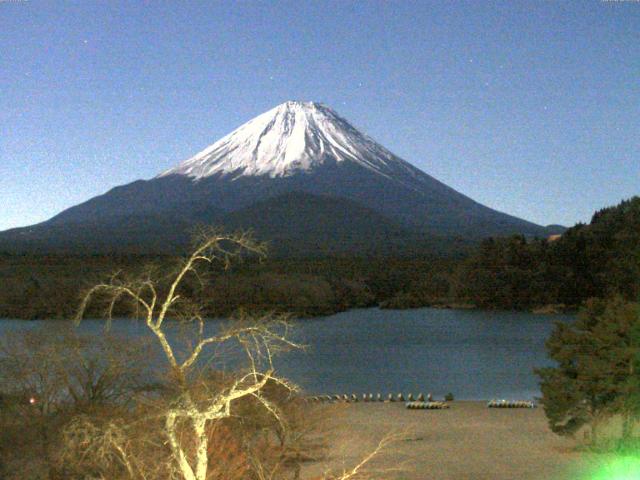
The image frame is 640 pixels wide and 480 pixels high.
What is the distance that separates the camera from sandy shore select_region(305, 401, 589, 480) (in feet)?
31.5

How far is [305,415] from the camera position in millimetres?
9836

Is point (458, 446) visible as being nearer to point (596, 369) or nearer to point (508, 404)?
point (596, 369)

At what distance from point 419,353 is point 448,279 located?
64.7 feet

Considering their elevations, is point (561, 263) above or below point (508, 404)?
above

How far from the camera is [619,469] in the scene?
9.49m

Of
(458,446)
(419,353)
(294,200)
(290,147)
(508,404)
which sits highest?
(290,147)

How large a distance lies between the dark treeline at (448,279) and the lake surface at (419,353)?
4.64ft

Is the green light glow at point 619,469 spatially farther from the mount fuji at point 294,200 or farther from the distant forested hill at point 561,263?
the mount fuji at point 294,200

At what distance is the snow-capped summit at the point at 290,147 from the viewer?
81.6m

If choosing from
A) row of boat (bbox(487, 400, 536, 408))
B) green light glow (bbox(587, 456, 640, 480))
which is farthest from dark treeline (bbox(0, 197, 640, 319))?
green light glow (bbox(587, 456, 640, 480))

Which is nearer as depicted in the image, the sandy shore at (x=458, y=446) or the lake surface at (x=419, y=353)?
the sandy shore at (x=458, y=446)

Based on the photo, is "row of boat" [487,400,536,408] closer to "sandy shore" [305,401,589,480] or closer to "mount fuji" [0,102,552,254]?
"sandy shore" [305,401,589,480]

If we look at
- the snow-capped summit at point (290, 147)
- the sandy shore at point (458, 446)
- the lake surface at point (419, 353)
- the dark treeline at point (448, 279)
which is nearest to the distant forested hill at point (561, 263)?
the dark treeline at point (448, 279)


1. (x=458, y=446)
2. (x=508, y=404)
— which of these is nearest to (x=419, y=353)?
(x=508, y=404)
